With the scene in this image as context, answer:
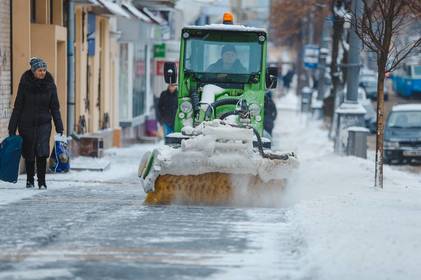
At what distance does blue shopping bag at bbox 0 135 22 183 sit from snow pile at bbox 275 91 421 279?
3783mm

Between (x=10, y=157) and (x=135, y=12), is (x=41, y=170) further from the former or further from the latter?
(x=135, y=12)

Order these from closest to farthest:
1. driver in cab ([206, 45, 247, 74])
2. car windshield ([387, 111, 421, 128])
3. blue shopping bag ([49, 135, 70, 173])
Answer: driver in cab ([206, 45, 247, 74]) → blue shopping bag ([49, 135, 70, 173]) → car windshield ([387, 111, 421, 128])

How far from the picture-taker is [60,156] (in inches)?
750

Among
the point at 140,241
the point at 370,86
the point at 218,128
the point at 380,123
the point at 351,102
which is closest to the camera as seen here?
the point at 140,241

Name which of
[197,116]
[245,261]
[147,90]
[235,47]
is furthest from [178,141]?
[147,90]

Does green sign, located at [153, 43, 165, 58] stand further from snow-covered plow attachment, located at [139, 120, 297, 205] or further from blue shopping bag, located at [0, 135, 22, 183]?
snow-covered plow attachment, located at [139, 120, 297, 205]

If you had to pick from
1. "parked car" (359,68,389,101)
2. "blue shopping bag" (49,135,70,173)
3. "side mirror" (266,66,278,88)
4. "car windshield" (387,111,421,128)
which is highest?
"side mirror" (266,66,278,88)

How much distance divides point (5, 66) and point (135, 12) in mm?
13939

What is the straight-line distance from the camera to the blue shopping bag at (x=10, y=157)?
15.9 metres

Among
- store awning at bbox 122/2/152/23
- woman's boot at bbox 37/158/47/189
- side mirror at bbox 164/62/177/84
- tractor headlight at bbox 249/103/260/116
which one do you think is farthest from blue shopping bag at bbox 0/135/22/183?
store awning at bbox 122/2/152/23

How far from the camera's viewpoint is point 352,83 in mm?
26094

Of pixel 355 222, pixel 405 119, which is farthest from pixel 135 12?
pixel 355 222

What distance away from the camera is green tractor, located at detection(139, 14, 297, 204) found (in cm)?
Result: 1386

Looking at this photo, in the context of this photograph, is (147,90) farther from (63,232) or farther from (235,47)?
(63,232)
